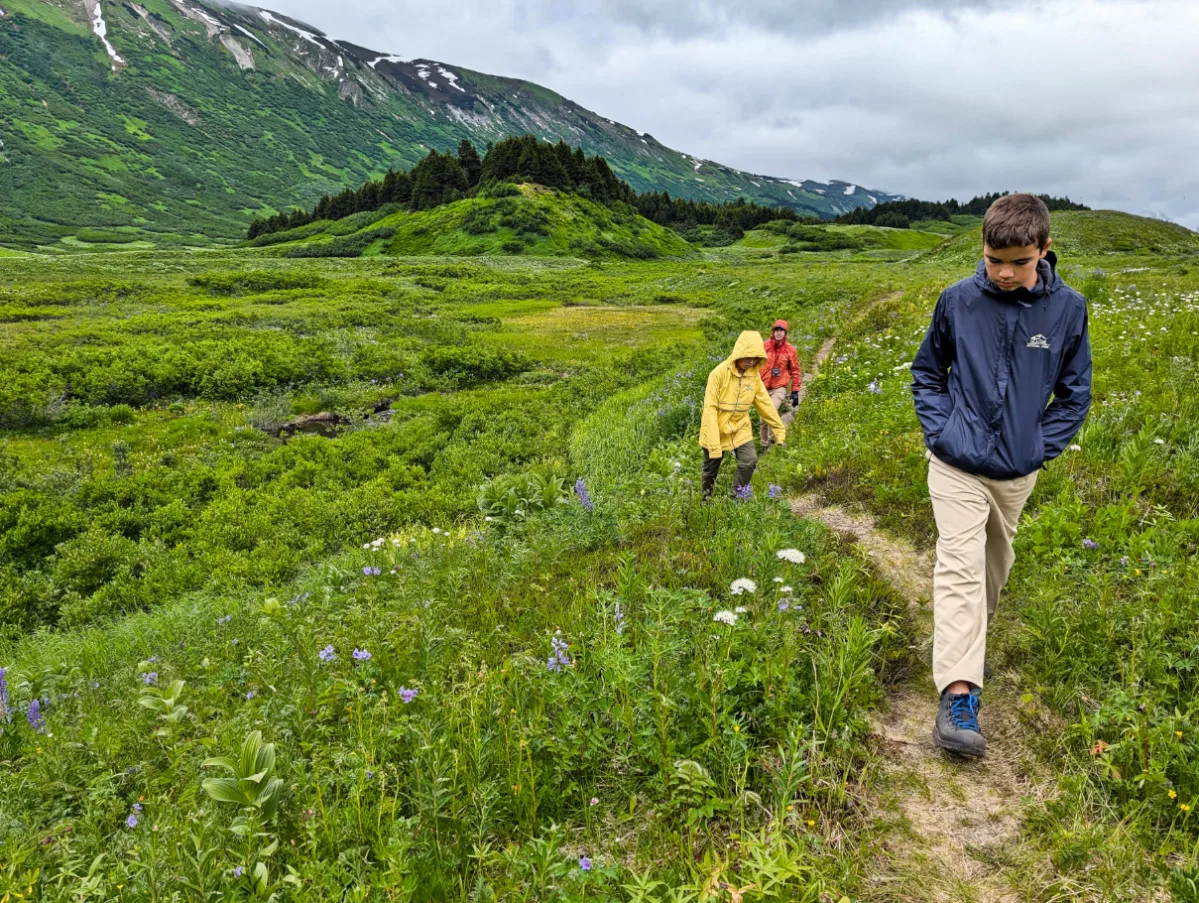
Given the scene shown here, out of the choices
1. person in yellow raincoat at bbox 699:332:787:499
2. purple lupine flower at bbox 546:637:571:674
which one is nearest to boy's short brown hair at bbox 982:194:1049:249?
purple lupine flower at bbox 546:637:571:674

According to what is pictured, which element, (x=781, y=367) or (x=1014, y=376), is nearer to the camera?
(x=1014, y=376)

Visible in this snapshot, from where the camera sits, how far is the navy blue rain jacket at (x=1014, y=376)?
11.3 ft

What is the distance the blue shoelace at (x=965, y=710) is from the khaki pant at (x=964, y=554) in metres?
0.10

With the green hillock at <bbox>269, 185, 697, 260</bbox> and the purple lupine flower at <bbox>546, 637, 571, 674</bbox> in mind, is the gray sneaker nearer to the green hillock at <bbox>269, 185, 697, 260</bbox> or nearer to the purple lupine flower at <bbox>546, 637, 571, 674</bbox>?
the purple lupine flower at <bbox>546, 637, 571, 674</bbox>

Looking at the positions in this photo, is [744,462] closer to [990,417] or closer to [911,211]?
[990,417]

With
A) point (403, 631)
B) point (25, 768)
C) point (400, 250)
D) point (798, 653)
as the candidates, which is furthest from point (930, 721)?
point (400, 250)

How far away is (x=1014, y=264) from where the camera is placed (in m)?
3.30

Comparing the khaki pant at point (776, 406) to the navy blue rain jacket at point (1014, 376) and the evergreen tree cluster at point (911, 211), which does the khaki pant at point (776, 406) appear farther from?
the evergreen tree cluster at point (911, 211)

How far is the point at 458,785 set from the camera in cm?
305

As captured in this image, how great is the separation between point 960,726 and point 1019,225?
266 cm

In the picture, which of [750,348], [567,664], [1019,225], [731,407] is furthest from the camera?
[731,407]

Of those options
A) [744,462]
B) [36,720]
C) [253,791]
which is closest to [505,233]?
[744,462]

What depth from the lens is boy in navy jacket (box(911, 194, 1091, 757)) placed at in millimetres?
3340

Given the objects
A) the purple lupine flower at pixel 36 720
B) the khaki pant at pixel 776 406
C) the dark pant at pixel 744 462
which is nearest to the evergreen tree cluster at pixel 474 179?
the khaki pant at pixel 776 406
